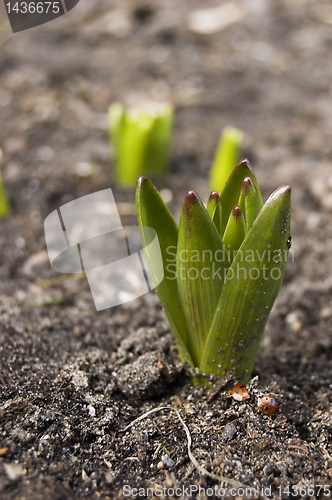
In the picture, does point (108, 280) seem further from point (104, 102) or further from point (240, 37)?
point (240, 37)

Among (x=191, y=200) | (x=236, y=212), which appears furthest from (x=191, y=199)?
(x=236, y=212)

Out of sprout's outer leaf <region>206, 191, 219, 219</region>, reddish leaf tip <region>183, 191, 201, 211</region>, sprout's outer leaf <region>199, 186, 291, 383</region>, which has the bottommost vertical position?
sprout's outer leaf <region>199, 186, 291, 383</region>

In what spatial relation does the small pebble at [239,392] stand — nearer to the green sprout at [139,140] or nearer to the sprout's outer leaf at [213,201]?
the sprout's outer leaf at [213,201]

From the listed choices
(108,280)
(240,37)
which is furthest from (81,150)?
(240,37)

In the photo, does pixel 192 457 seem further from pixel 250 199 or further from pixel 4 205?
pixel 4 205
